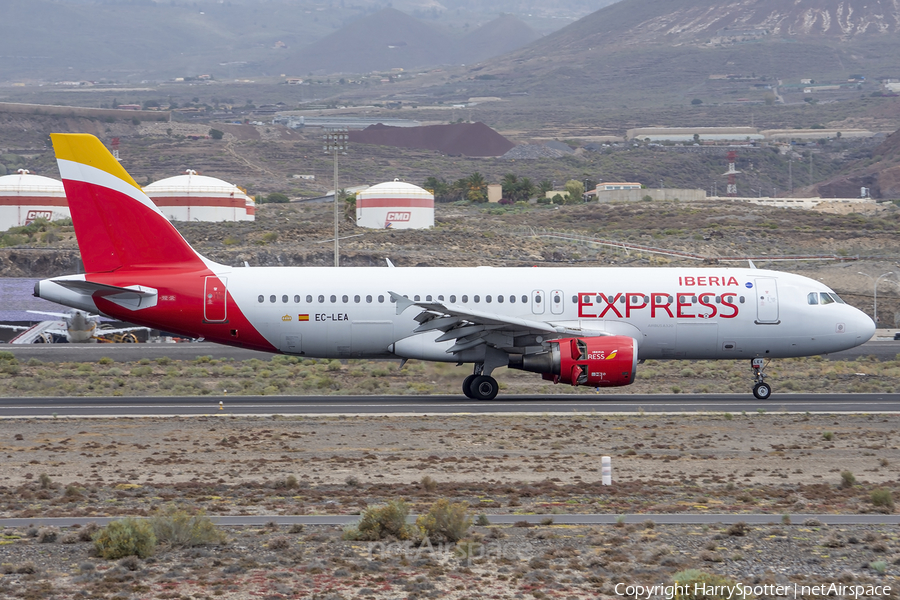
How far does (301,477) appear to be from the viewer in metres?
18.9

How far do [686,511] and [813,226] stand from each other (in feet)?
276

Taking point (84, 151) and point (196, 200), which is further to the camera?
point (196, 200)

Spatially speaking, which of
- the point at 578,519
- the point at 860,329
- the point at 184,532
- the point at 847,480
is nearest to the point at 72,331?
the point at 860,329

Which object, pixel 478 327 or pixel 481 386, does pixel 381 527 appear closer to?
pixel 478 327

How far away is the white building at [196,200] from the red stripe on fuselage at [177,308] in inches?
2639

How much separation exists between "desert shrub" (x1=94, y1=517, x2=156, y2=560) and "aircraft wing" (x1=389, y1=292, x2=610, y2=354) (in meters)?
15.1

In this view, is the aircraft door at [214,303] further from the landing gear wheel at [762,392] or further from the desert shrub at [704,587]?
the desert shrub at [704,587]

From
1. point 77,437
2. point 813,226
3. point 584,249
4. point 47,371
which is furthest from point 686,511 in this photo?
point 813,226

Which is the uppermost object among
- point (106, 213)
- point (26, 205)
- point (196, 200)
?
point (196, 200)

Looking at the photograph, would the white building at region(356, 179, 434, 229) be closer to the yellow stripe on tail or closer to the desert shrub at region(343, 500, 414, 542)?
the yellow stripe on tail

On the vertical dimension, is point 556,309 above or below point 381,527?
above

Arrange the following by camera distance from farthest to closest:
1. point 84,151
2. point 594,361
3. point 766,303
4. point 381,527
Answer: point 766,303 < point 84,151 < point 594,361 < point 381,527

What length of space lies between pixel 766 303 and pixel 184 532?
21.6 meters

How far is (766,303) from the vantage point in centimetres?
3086
